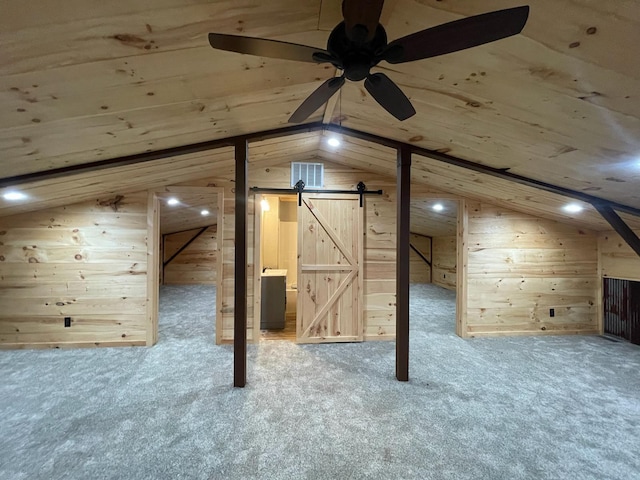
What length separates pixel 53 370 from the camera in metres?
2.89

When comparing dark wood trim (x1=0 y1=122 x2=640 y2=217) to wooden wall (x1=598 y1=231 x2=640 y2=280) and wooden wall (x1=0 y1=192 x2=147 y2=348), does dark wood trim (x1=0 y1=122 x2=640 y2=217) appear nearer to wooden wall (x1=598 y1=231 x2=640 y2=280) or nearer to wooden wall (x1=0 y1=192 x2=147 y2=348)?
wooden wall (x1=598 y1=231 x2=640 y2=280)

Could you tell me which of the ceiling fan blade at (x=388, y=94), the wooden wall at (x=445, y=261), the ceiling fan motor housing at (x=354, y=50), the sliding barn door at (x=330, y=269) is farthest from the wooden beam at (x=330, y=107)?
the wooden wall at (x=445, y=261)

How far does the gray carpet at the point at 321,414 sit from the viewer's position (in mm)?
1718

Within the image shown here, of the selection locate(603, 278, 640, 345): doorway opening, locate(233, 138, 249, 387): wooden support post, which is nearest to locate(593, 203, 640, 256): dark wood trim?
locate(603, 278, 640, 345): doorway opening

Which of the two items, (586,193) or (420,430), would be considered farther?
(586,193)

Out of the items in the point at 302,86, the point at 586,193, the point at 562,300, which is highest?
the point at 302,86

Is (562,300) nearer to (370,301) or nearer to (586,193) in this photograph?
(586,193)

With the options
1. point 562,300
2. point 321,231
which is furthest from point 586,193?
point 321,231

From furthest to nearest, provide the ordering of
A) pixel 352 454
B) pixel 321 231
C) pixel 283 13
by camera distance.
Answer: pixel 321 231 → pixel 352 454 → pixel 283 13

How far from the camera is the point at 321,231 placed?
12.6 feet

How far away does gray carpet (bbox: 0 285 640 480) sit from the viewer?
172 centimetres

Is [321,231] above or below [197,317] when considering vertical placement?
above

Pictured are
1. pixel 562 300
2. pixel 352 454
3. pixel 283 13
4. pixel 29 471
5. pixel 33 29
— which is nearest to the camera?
pixel 33 29

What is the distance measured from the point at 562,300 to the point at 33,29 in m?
5.87
